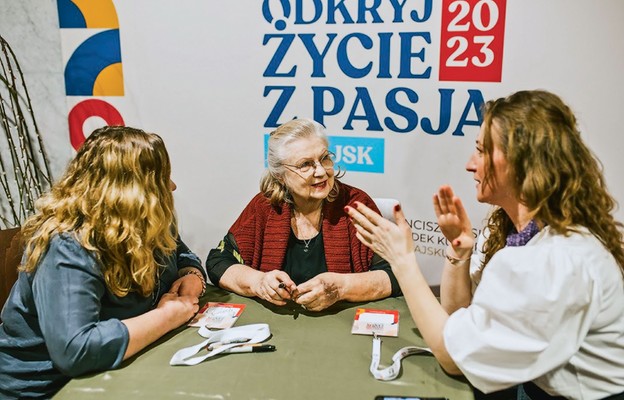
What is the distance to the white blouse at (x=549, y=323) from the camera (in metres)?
1.30

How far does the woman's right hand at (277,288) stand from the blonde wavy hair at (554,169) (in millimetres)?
811

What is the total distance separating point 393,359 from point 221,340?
493mm

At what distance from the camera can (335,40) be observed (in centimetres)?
270

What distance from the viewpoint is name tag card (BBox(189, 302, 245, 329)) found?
5.96 ft

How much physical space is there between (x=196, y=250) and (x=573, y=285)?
2209mm

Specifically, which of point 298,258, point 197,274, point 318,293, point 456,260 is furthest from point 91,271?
point 456,260

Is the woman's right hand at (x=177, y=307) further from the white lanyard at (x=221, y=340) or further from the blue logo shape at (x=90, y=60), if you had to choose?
the blue logo shape at (x=90, y=60)

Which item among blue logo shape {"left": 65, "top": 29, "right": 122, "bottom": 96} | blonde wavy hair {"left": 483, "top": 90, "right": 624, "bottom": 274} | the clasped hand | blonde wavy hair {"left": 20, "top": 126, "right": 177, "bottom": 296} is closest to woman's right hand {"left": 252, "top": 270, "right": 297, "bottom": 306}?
the clasped hand

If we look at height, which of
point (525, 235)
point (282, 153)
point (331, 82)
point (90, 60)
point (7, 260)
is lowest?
point (7, 260)

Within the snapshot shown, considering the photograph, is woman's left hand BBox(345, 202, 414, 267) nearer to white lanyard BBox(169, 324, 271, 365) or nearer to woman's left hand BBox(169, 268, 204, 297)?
white lanyard BBox(169, 324, 271, 365)

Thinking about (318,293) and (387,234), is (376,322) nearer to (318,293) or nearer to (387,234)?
(318,293)

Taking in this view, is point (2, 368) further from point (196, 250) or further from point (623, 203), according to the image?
point (623, 203)

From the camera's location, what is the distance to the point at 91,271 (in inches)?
61.1

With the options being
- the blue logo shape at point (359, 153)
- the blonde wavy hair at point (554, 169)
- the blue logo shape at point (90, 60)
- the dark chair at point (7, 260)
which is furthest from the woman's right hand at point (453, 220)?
the blue logo shape at point (90, 60)
